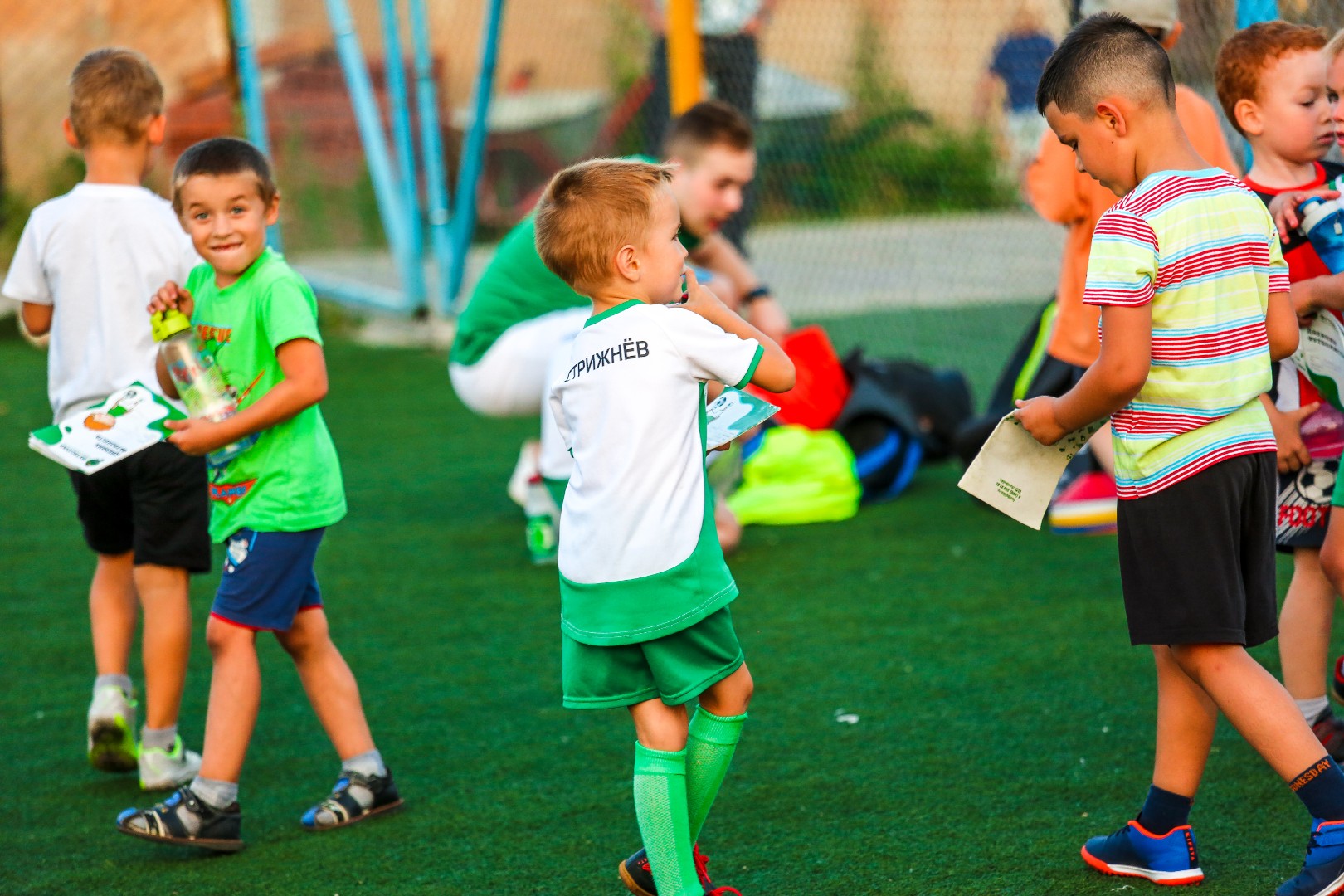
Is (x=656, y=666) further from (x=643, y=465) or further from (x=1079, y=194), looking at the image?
(x=1079, y=194)

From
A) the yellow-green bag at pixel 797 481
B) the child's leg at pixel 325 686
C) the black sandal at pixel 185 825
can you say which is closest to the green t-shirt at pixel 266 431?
the child's leg at pixel 325 686

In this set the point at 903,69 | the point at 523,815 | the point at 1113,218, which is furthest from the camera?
the point at 903,69

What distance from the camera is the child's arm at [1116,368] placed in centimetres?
222

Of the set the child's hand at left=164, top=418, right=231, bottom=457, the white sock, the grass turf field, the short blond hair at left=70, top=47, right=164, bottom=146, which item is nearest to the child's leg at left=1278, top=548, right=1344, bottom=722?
the white sock

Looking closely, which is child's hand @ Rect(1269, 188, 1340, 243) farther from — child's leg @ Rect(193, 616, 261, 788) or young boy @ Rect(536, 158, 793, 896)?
child's leg @ Rect(193, 616, 261, 788)

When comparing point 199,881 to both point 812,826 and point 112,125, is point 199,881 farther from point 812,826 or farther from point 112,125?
point 112,125

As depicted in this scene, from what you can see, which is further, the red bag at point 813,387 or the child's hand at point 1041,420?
the red bag at point 813,387

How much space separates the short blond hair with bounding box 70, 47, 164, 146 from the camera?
10.6ft

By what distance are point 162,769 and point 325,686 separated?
480 mm

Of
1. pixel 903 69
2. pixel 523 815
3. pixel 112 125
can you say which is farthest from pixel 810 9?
pixel 523 815

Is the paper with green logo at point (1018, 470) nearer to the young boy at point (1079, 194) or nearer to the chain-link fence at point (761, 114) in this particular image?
the young boy at point (1079, 194)

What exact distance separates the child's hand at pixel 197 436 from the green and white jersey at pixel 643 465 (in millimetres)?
855

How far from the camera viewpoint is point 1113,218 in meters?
2.26

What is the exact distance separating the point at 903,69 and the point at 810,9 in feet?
4.39
